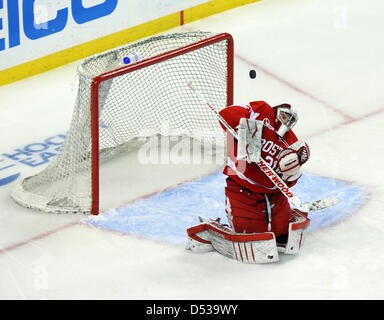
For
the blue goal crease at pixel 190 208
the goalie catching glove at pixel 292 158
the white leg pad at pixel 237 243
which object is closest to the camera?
the goalie catching glove at pixel 292 158

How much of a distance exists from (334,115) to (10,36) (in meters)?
1.80

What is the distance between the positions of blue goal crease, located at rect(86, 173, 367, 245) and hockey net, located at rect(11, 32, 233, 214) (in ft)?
0.55

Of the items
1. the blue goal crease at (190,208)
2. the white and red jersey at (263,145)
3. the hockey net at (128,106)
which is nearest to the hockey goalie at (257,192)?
the white and red jersey at (263,145)

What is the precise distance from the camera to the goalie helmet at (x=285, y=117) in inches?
195

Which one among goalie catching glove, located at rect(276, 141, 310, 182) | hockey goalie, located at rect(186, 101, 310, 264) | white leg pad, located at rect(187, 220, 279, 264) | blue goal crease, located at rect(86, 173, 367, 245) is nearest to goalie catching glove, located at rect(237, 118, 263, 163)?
hockey goalie, located at rect(186, 101, 310, 264)

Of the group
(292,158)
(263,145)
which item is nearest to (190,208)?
(263,145)

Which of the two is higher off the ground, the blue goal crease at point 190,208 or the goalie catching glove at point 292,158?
the goalie catching glove at point 292,158

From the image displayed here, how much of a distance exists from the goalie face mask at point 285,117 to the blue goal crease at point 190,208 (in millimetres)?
575

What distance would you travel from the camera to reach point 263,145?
16.3 ft

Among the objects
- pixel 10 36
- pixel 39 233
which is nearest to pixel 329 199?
pixel 39 233

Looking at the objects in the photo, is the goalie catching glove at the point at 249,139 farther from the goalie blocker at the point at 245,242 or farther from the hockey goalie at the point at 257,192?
the goalie blocker at the point at 245,242

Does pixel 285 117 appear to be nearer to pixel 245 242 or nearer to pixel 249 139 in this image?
pixel 249 139

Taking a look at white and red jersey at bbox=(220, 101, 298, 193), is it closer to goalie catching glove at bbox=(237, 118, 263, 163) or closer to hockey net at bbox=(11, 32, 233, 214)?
goalie catching glove at bbox=(237, 118, 263, 163)
